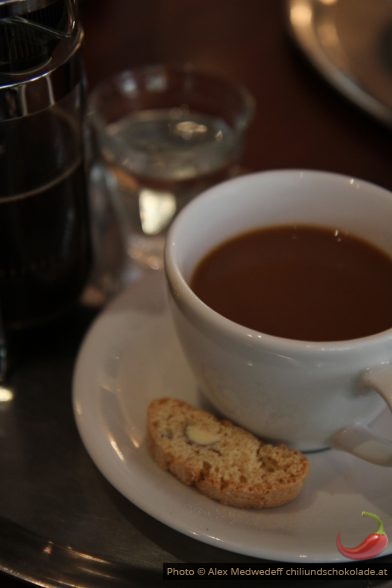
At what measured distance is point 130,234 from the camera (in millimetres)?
1062

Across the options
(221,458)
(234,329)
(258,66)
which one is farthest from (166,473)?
(258,66)

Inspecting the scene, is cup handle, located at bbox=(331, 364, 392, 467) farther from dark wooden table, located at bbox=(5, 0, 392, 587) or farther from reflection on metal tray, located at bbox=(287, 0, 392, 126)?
reflection on metal tray, located at bbox=(287, 0, 392, 126)

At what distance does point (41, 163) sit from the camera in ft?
2.69

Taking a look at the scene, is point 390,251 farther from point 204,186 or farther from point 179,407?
point 204,186

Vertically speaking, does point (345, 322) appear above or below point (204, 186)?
above

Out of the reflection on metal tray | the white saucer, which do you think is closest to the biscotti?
the white saucer

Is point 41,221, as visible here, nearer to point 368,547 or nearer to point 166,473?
point 166,473

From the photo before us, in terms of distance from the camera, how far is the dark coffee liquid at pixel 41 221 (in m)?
0.80

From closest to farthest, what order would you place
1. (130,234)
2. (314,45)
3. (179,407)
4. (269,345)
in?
(269,345) < (179,407) < (130,234) < (314,45)

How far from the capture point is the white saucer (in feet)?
2.18

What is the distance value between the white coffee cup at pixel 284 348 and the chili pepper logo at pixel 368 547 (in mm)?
65

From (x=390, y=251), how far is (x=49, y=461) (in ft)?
1.24

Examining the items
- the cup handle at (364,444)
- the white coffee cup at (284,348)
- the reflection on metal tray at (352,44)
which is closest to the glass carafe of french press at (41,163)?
the white coffee cup at (284,348)

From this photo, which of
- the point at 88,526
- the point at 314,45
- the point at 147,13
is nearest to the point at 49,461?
the point at 88,526
